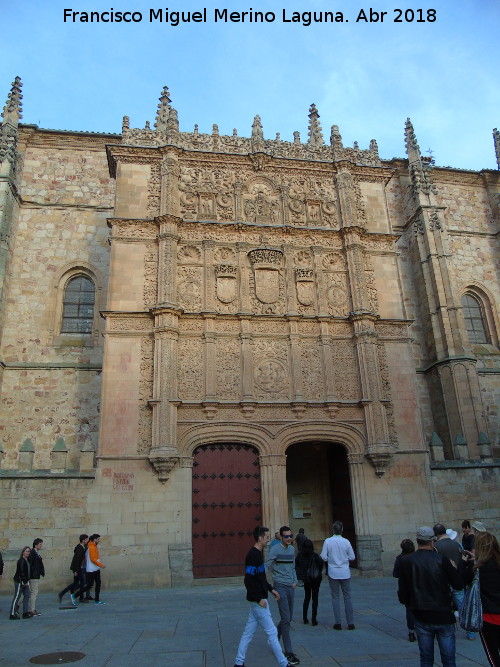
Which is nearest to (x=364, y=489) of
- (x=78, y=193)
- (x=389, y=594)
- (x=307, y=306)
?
(x=389, y=594)

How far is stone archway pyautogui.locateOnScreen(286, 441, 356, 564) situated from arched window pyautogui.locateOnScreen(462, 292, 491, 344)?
33.9 ft

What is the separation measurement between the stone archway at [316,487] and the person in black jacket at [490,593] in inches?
502

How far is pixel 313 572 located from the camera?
30.6ft

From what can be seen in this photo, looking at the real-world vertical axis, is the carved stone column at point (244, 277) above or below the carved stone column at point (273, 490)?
above

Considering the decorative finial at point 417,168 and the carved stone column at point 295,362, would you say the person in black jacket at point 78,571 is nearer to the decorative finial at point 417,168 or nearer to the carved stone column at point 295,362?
the carved stone column at point 295,362

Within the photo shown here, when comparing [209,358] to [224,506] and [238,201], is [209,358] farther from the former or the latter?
[238,201]

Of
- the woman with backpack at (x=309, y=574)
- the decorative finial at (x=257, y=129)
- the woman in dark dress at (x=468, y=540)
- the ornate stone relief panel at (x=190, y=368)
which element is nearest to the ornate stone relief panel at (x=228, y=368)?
the ornate stone relief panel at (x=190, y=368)

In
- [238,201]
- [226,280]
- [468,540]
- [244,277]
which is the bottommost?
[468,540]

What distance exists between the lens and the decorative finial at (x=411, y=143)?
25.7 meters

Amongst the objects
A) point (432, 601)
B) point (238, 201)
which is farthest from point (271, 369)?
point (432, 601)

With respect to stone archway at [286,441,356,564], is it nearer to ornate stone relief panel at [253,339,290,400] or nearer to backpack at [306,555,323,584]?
ornate stone relief panel at [253,339,290,400]

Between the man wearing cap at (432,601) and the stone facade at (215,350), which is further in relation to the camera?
the stone facade at (215,350)

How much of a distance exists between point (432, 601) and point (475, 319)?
894 inches

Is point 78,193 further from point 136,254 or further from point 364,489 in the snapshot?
point 364,489
